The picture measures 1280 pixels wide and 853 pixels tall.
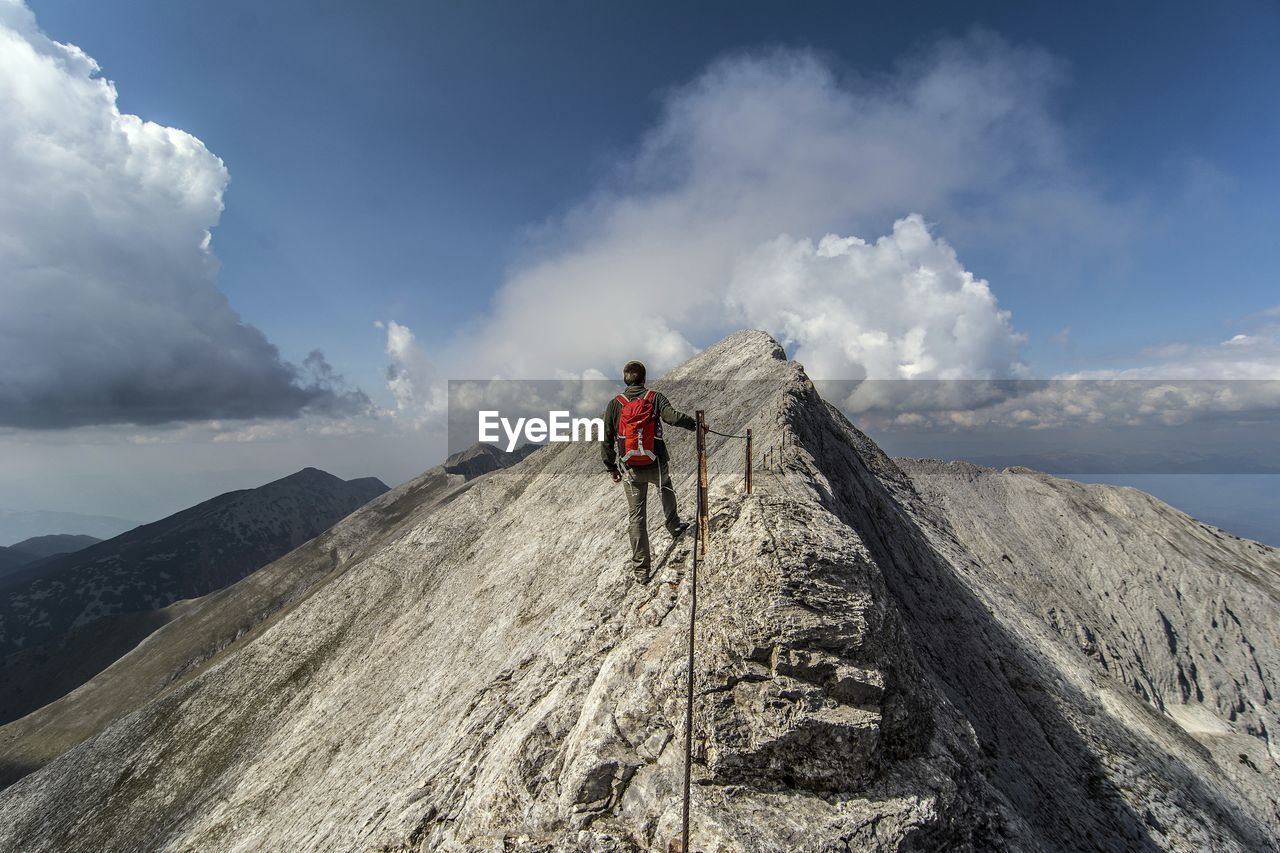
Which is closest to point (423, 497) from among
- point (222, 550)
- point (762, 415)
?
point (222, 550)

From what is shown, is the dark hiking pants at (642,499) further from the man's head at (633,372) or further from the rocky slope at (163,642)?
the rocky slope at (163,642)

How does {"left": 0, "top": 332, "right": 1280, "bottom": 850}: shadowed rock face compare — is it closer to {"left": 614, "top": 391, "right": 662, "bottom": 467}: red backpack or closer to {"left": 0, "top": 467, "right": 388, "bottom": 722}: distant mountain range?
{"left": 614, "top": 391, "right": 662, "bottom": 467}: red backpack

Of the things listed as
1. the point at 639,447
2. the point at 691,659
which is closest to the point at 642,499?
the point at 639,447

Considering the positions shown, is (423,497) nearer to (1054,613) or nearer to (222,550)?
(222,550)

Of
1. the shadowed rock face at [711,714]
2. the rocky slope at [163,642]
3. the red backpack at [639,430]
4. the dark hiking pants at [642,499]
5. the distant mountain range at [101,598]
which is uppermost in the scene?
the red backpack at [639,430]

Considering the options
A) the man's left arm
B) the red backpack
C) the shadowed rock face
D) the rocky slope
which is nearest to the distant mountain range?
the rocky slope

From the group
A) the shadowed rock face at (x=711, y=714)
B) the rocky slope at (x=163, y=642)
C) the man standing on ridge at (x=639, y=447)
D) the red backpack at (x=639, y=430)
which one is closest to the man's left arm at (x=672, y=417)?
the man standing on ridge at (x=639, y=447)
